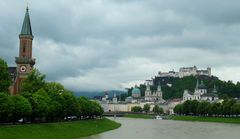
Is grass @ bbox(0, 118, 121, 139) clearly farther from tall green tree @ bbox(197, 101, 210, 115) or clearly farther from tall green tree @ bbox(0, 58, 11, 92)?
tall green tree @ bbox(197, 101, 210, 115)

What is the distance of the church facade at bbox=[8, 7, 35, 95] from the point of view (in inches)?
3890

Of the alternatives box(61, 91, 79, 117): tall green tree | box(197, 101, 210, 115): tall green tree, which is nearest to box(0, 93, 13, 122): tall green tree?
box(61, 91, 79, 117): tall green tree

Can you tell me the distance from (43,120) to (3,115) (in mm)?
16534

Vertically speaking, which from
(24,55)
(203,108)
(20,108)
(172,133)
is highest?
(24,55)

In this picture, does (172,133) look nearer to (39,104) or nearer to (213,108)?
(39,104)

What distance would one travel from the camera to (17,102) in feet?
190

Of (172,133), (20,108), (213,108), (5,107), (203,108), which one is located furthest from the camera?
(203,108)

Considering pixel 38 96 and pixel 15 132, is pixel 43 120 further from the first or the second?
pixel 15 132

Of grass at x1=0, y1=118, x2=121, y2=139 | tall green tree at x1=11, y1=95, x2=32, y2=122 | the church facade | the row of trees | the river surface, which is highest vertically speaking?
the church facade

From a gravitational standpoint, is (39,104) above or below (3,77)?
below

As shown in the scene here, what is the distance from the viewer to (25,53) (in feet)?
329

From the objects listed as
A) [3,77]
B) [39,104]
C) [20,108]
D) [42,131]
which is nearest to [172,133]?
[39,104]

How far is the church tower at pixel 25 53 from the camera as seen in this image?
98.9 meters

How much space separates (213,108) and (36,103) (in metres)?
96.4
